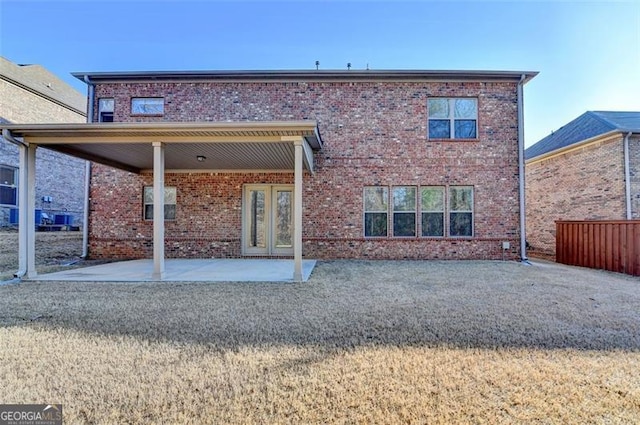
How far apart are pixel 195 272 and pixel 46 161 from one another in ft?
42.4

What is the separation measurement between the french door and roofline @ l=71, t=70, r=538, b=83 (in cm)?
344

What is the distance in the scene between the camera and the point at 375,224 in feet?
34.1

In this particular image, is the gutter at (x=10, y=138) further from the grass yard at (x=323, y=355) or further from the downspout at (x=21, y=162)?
the grass yard at (x=323, y=355)

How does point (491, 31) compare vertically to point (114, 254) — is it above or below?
above

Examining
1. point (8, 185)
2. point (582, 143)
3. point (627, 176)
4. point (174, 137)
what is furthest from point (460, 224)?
point (8, 185)

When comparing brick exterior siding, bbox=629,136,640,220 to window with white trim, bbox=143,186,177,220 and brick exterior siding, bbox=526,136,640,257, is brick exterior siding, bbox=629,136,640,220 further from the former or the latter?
window with white trim, bbox=143,186,177,220

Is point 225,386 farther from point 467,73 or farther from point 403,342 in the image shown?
point 467,73

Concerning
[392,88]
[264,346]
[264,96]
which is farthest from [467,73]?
[264,346]

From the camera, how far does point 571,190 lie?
40.6ft

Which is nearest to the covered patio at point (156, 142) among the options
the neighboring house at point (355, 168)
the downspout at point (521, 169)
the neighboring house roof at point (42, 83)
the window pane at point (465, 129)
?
the neighboring house at point (355, 168)

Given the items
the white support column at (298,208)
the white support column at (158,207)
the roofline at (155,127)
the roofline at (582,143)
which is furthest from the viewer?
the roofline at (582,143)

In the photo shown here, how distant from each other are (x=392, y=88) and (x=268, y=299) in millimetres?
7946

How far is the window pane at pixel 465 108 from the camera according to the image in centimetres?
1037

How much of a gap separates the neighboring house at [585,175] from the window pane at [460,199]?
190 inches
